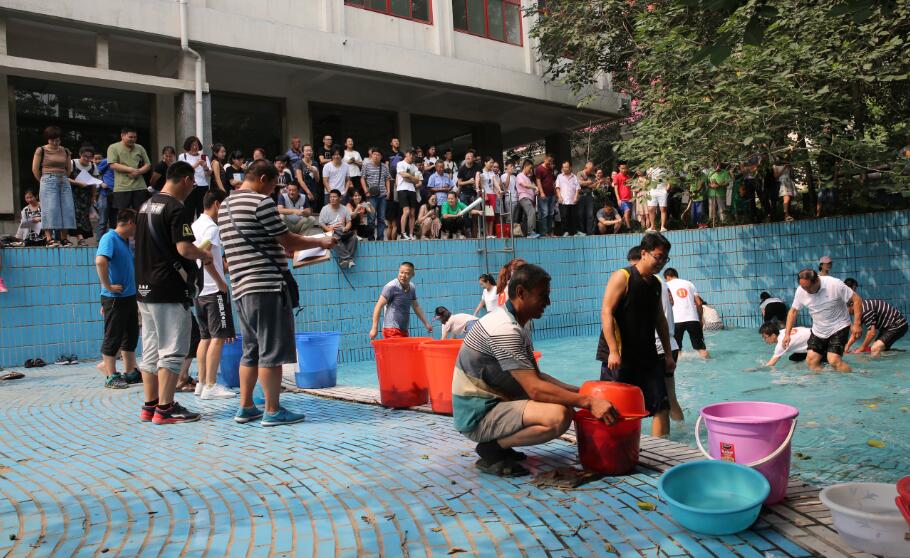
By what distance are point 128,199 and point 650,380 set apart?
908 cm

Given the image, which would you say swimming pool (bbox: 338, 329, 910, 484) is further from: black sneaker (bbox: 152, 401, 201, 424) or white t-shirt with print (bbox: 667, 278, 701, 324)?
black sneaker (bbox: 152, 401, 201, 424)

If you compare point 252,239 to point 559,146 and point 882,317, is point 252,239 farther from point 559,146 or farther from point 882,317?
point 559,146

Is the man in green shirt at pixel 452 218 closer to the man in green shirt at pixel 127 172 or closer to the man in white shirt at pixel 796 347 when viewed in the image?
the man in green shirt at pixel 127 172

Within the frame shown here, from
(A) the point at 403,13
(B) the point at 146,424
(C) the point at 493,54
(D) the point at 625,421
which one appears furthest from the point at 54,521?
(C) the point at 493,54

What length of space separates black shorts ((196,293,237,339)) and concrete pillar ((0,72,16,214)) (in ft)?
29.5

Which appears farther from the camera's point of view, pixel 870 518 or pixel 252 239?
pixel 252 239

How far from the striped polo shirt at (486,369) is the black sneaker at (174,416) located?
2.67 m

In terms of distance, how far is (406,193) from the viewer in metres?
14.2

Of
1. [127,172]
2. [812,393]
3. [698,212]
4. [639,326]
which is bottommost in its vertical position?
[812,393]

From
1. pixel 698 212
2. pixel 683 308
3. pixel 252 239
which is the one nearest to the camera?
pixel 252 239

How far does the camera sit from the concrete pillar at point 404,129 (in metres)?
19.2

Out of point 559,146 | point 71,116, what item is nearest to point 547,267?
point 559,146

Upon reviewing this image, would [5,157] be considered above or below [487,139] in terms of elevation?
below

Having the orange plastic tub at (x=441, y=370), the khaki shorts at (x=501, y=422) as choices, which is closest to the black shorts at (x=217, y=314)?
the orange plastic tub at (x=441, y=370)
